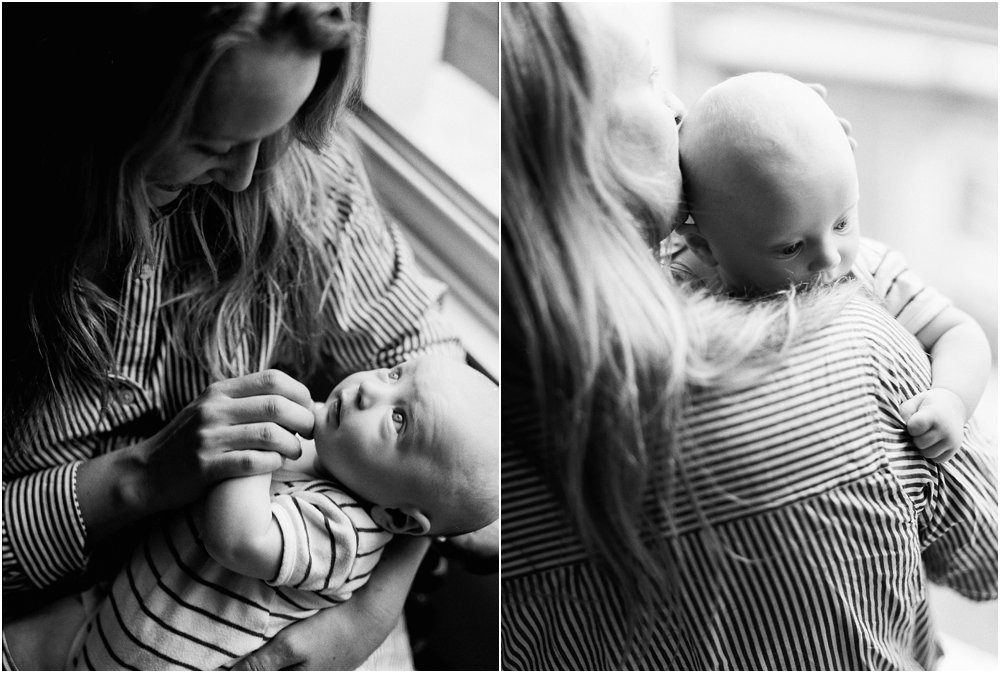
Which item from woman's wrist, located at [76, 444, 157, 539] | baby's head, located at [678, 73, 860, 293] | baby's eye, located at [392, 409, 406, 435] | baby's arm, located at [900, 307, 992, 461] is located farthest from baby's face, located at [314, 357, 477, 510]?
baby's arm, located at [900, 307, 992, 461]

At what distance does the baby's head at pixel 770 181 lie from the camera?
2.32 feet

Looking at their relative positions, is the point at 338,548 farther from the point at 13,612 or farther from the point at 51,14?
the point at 51,14

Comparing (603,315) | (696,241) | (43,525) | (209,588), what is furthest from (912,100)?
(43,525)

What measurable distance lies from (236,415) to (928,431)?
568mm

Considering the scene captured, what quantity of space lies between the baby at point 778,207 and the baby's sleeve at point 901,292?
3cm

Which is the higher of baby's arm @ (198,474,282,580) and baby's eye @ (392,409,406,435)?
baby's eye @ (392,409,406,435)

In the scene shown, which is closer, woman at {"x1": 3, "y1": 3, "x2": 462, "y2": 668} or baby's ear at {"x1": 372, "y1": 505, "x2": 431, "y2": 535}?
woman at {"x1": 3, "y1": 3, "x2": 462, "y2": 668}

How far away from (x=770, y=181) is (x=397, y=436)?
1.22 ft

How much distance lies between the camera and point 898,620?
75 centimetres

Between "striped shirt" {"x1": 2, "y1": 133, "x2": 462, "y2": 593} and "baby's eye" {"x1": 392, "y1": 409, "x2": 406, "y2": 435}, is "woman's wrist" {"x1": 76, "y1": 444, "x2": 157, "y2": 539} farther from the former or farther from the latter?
"baby's eye" {"x1": 392, "y1": 409, "x2": 406, "y2": 435}

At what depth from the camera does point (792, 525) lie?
27.7 inches

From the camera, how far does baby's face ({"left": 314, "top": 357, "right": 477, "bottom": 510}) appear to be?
78 cm

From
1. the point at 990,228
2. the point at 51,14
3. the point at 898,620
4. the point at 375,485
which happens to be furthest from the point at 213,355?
the point at 990,228

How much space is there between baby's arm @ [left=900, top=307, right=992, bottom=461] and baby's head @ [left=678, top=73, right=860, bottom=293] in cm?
12
